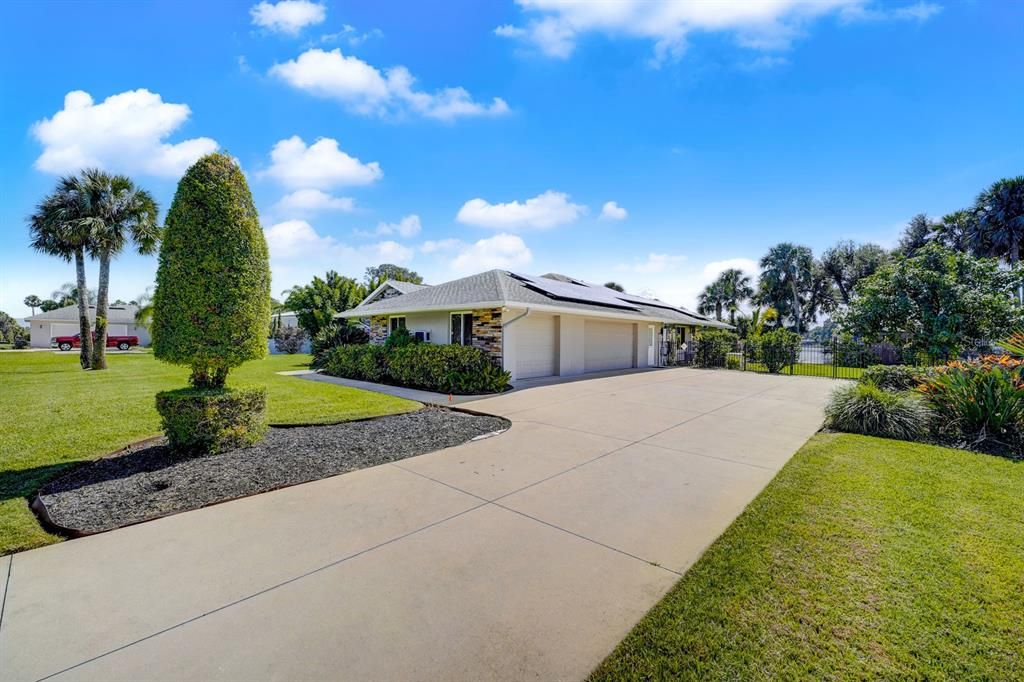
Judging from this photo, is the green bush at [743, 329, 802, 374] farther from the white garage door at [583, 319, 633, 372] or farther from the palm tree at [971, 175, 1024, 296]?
the palm tree at [971, 175, 1024, 296]

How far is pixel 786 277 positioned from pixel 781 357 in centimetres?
2292

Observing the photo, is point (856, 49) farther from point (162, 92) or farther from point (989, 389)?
point (162, 92)

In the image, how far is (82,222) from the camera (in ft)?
59.3

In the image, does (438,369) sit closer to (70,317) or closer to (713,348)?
(713,348)

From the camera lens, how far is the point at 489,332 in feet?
43.5

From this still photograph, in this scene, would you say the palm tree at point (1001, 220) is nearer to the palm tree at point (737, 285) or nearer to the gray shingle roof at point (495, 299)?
the palm tree at point (737, 285)

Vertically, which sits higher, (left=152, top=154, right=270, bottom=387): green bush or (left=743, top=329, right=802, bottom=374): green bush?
(left=152, top=154, right=270, bottom=387): green bush

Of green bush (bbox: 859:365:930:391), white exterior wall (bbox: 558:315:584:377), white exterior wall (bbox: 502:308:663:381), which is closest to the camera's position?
green bush (bbox: 859:365:930:391)

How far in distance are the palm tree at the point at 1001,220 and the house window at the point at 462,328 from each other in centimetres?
3036

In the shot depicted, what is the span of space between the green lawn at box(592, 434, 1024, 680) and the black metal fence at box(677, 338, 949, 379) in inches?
631

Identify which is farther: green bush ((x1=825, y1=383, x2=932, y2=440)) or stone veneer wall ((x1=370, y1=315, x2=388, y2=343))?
stone veneer wall ((x1=370, y1=315, x2=388, y2=343))

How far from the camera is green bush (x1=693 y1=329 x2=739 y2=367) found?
20719 millimetres

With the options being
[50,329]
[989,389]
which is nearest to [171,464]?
[989,389]

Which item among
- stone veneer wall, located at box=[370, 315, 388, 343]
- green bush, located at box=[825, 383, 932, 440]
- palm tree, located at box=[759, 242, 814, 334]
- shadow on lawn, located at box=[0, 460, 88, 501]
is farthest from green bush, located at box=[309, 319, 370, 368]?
palm tree, located at box=[759, 242, 814, 334]
